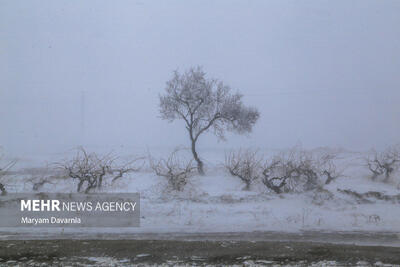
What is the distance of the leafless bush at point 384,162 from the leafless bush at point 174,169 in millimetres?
6475

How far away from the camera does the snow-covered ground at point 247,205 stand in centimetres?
909

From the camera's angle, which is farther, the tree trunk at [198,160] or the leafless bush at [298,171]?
the tree trunk at [198,160]

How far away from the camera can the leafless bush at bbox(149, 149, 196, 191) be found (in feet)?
38.2

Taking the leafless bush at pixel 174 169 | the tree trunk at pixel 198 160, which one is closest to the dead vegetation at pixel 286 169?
the tree trunk at pixel 198 160

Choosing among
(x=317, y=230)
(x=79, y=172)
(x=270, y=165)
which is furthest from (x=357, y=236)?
(x=79, y=172)

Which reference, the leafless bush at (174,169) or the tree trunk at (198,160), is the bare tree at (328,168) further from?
the leafless bush at (174,169)

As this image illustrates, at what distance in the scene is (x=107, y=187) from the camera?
37.0 ft

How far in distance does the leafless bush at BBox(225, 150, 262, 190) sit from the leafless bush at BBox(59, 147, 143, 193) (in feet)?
11.2

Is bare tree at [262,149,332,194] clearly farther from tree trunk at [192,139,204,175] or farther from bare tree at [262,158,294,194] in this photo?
tree trunk at [192,139,204,175]

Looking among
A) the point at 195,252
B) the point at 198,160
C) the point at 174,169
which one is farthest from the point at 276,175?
the point at 195,252

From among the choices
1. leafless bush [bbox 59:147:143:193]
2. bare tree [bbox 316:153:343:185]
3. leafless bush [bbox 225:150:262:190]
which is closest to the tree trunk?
leafless bush [bbox 225:150:262:190]

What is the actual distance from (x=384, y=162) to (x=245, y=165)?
5040 millimetres

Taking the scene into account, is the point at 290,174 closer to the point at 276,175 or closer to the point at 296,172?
the point at 296,172

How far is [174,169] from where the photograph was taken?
1213 cm
